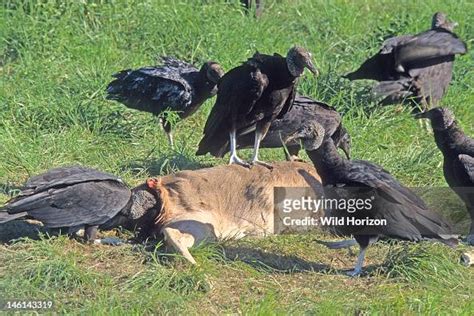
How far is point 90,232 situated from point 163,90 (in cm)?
191

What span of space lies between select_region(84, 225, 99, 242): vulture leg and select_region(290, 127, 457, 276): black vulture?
1.16 metres

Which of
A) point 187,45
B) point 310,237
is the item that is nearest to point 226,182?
point 310,237

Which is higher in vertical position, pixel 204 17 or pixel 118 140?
pixel 204 17

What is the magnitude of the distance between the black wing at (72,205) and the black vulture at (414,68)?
283 centimetres

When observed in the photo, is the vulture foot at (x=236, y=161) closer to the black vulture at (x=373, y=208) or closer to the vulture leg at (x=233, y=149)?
the vulture leg at (x=233, y=149)

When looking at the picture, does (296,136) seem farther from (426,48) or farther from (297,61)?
(426,48)

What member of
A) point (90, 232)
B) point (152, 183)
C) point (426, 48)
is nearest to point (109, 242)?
point (90, 232)

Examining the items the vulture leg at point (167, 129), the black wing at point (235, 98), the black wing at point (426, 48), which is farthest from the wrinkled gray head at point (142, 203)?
the black wing at point (426, 48)

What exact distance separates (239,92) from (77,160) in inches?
45.0

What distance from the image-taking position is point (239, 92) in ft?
19.7

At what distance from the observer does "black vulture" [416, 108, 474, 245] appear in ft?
17.9

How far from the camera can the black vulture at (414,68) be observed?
744 centimetres

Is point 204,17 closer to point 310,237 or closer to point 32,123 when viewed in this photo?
point 32,123

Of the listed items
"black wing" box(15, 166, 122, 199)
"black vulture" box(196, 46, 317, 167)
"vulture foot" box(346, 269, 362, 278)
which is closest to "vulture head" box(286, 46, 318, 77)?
"black vulture" box(196, 46, 317, 167)
